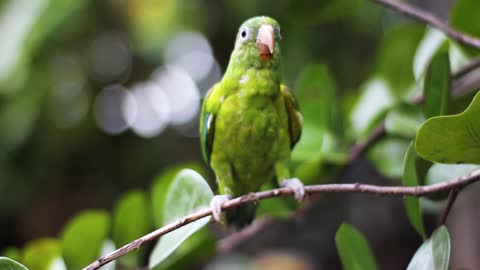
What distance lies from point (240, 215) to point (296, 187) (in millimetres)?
197

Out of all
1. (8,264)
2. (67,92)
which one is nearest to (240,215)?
(8,264)

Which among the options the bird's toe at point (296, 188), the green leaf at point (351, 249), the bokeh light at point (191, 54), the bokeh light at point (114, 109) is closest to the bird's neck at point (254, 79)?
the bird's toe at point (296, 188)

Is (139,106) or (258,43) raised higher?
(258,43)

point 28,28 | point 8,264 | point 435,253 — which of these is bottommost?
point 435,253

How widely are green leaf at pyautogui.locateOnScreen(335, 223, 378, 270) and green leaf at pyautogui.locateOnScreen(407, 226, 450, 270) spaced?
0.22 feet

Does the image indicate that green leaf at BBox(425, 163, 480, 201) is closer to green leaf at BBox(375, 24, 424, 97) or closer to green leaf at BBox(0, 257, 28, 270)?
green leaf at BBox(375, 24, 424, 97)

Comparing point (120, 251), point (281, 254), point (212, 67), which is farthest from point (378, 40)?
point (120, 251)

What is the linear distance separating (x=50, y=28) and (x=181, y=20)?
1.98 ft

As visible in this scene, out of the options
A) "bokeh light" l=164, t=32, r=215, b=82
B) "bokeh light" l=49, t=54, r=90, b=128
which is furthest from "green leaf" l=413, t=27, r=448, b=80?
"bokeh light" l=49, t=54, r=90, b=128

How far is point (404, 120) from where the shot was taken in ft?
2.89

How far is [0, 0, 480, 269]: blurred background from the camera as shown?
6.29 feet

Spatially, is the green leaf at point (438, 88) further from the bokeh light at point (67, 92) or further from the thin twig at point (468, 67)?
the bokeh light at point (67, 92)

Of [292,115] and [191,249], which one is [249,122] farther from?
[191,249]

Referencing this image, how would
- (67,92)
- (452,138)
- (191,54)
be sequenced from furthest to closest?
(191,54) < (67,92) < (452,138)
